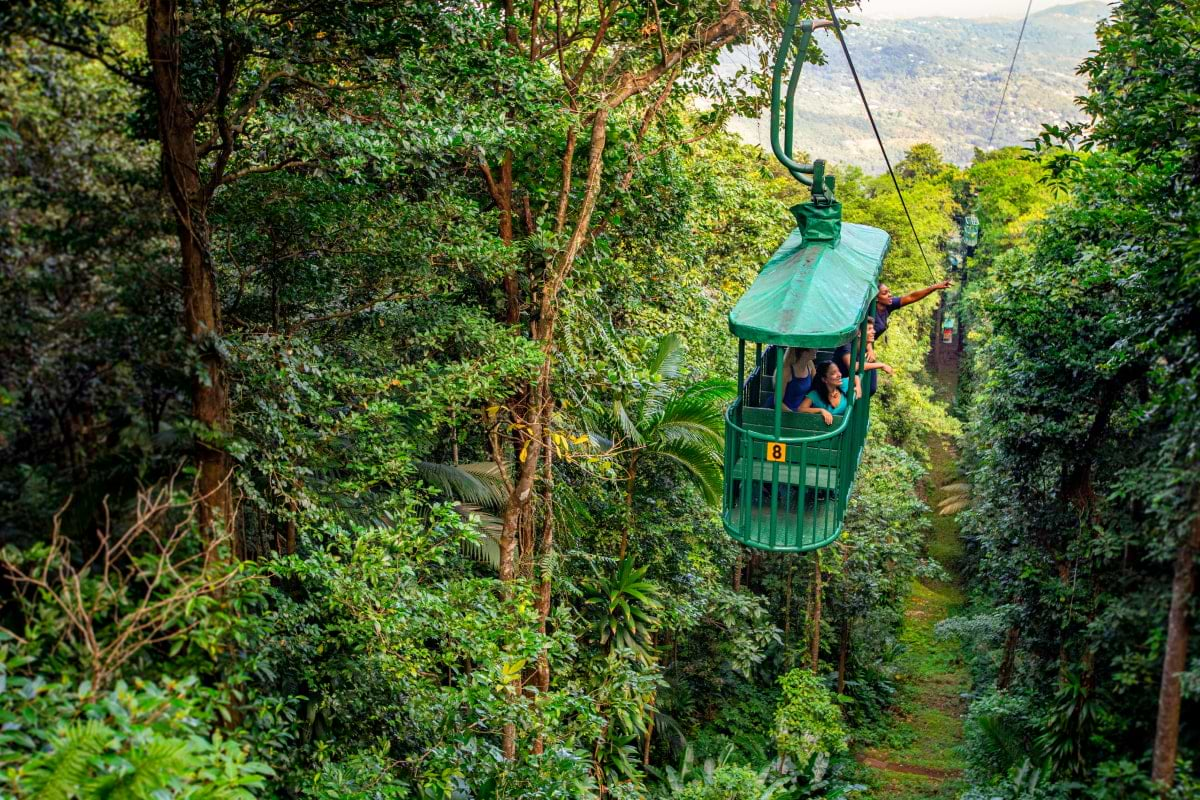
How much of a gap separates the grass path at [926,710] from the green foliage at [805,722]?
5.84 feet

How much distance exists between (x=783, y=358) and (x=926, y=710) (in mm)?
15194

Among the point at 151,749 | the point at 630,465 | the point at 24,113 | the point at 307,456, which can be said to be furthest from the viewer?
the point at 630,465

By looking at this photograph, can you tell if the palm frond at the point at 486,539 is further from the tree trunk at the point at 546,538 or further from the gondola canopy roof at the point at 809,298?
the gondola canopy roof at the point at 809,298

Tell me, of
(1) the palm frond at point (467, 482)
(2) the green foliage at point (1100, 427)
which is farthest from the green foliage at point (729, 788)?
(1) the palm frond at point (467, 482)

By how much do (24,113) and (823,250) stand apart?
5.03m

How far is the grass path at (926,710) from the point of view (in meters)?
15.2

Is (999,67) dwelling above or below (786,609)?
above

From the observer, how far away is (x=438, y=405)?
7.04 meters

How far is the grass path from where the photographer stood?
15188 millimetres

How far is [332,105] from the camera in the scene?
6332 millimetres

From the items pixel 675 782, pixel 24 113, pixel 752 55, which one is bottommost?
pixel 675 782

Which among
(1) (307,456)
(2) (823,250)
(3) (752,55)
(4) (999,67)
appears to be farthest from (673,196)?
(4) (999,67)

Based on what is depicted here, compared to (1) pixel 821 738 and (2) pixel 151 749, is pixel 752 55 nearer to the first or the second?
(2) pixel 151 749

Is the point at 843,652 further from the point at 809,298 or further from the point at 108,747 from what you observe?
the point at 108,747
